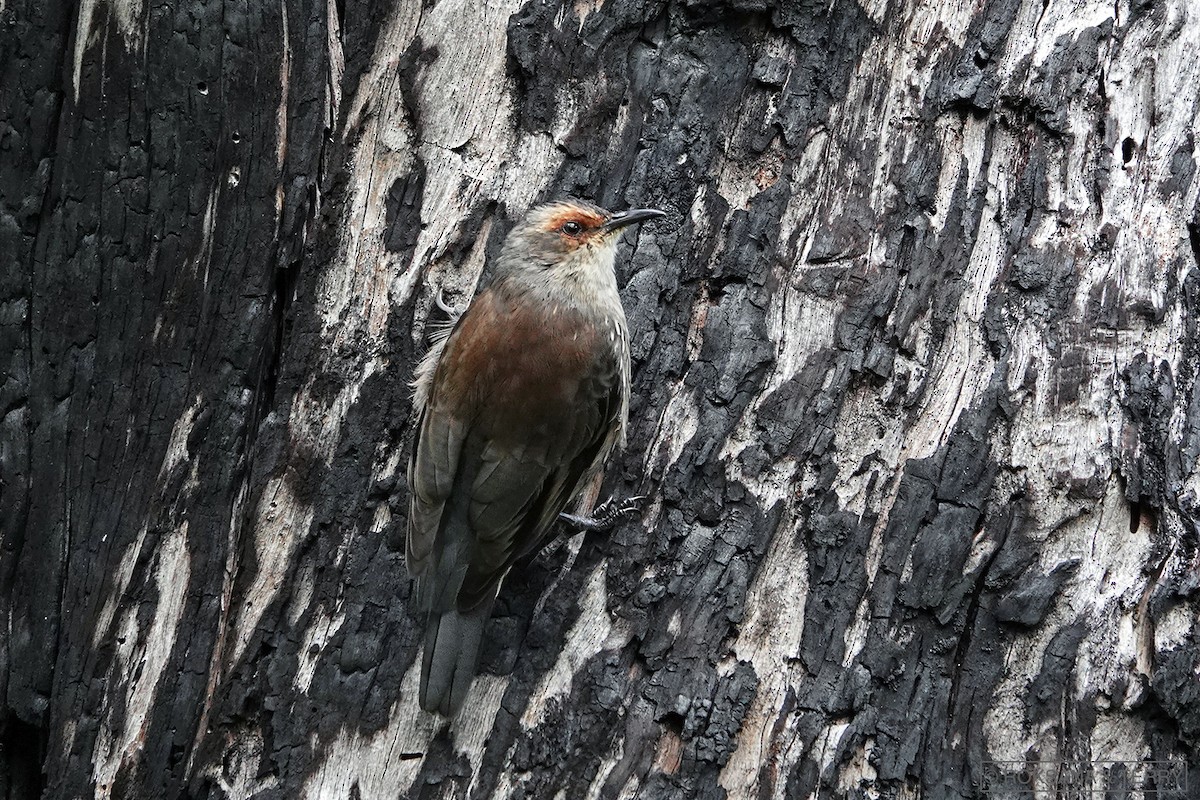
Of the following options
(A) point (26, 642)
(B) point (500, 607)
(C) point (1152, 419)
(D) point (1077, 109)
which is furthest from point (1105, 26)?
(A) point (26, 642)

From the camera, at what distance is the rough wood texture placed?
3.17 m

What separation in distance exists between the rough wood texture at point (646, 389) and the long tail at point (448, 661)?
9 cm

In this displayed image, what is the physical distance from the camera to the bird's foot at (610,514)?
3359 mm

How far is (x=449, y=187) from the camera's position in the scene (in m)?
3.64

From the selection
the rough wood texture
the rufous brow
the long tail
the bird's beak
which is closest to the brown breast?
the rough wood texture

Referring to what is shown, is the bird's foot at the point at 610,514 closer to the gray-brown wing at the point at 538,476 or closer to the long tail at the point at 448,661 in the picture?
A: the gray-brown wing at the point at 538,476

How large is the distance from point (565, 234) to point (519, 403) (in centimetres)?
65

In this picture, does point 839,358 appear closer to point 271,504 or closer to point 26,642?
point 271,504

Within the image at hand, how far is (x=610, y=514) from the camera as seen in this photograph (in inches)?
133

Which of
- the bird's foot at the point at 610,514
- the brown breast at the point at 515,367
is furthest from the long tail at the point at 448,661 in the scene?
the brown breast at the point at 515,367

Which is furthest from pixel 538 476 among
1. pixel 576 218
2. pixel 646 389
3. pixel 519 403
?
pixel 576 218

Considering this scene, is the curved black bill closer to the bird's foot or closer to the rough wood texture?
the rough wood texture

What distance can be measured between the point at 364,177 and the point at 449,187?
0.32 metres

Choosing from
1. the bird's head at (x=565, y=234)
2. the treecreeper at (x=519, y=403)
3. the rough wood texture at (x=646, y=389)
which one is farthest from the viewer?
the bird's head at (x=565, y=234)
